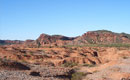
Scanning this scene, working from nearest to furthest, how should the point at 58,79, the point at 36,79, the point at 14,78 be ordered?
the point at 14,78
the point at 36,79
the point at 58,79

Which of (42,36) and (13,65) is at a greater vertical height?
(42,36)

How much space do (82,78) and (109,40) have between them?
8601cm

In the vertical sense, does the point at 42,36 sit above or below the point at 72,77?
above

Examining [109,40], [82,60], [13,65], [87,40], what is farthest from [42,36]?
[13,65]

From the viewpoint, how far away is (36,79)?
11938 millimetres

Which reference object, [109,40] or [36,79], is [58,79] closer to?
[36,79]

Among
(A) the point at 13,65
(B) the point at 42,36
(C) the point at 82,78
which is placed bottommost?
(C) the point at 82,78

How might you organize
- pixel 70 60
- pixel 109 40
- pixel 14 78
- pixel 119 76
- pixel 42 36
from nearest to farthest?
pixel 14 78 < pixel 119 76 < pixel 70 60 < pixel 109 40 < pixel 42 36

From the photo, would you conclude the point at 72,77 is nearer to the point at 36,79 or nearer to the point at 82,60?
the point at 36,79

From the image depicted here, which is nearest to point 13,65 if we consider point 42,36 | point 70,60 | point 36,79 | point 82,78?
point 36,79

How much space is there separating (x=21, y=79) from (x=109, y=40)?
90664 mm

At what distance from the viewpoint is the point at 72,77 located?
15.2 meters

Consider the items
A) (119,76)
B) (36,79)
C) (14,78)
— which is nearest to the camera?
(14,78)

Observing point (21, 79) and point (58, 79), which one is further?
point (58, 79)
